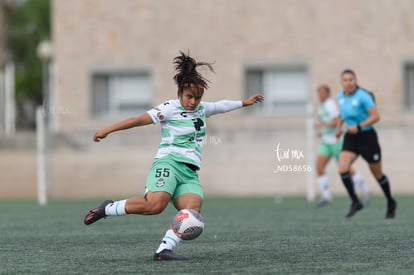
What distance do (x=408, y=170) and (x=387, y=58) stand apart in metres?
3.40

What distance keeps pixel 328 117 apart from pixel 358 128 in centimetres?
491

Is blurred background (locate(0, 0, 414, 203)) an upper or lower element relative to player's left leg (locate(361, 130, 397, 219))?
upper

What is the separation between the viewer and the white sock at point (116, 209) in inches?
393

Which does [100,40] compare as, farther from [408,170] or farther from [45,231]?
[45,231]

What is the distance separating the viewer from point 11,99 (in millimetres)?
38125

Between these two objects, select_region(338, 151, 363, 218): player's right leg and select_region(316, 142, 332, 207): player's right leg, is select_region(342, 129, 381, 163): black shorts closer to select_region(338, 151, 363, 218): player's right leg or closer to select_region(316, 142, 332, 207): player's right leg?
select_region(338, 151, 363, 218): player's right leg

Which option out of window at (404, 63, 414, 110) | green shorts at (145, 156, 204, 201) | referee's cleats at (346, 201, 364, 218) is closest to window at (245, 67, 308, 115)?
window at (404, 63, 414, 110)

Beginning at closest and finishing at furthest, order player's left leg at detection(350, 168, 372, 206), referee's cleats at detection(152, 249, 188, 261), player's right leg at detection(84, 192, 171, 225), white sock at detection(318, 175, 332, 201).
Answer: referee's cleats at detection(152, 249, 188, 261) < player's right leg at detection(84, 192, 171, 225) < player's left leg at detection(350, 168, 372, 206) < white sock at detection(318, 175, 332, 201)

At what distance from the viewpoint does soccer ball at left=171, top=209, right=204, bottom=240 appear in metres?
9.60

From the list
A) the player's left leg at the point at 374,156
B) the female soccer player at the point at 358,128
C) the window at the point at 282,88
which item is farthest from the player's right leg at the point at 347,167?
the window at the point at 282,88

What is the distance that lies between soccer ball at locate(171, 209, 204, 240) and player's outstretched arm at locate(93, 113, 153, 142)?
2.77ft

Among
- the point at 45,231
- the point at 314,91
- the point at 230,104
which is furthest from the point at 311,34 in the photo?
the point at 230,104

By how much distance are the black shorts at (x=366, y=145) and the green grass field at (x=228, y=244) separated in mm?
847

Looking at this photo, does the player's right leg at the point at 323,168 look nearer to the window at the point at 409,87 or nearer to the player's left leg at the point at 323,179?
the player's left leg at the point at 323,179
